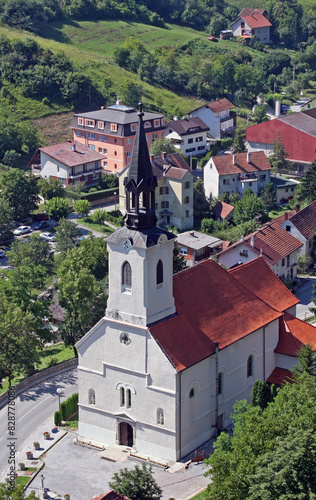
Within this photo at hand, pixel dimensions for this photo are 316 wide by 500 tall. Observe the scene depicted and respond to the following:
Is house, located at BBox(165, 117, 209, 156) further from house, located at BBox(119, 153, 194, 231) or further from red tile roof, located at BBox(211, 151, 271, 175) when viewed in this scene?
house, located at BBox(119, 153, 194, 231)

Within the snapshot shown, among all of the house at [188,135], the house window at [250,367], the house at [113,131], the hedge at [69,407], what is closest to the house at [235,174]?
the house at [113,131]

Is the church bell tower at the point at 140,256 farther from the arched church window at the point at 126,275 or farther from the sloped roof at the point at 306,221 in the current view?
the sloped roof at the point at 306,221

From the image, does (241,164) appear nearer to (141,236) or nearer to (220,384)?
(220,384)

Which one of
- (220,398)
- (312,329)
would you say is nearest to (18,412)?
(220,398)

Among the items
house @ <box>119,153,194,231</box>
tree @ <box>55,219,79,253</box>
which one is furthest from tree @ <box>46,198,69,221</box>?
house @ <box>119,153,194,231</box>

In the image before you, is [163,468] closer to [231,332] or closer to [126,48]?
[231,332]
